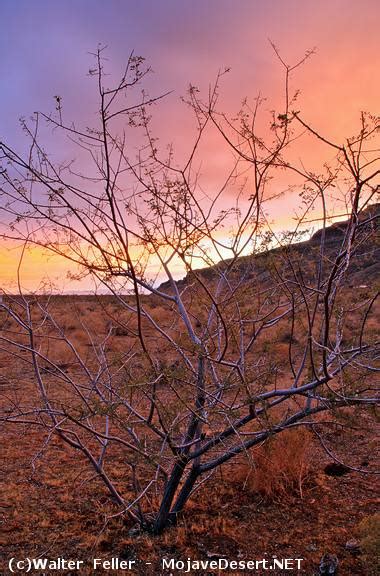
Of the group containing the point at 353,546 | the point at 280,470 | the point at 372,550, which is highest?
the point at 280,470

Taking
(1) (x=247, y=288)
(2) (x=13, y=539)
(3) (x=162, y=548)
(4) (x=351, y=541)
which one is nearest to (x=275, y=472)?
(4) (x=351, y=541)

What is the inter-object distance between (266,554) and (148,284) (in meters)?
2.07

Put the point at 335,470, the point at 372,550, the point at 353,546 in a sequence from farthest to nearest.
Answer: the point at 335,470, the point at 353,546, the point at 372,550

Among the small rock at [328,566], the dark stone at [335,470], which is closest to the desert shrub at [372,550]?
the small rock at [328,566]

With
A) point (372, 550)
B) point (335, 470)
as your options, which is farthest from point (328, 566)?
point (335, 470)

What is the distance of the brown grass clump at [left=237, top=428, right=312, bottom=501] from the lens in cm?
458

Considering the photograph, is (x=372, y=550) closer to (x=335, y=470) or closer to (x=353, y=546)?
(x=353, y=546)

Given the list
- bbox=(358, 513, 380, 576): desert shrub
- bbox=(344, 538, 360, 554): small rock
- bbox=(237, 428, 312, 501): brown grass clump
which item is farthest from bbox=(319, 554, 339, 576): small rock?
bbox=(237, 428, 312, 501): brown grass clump

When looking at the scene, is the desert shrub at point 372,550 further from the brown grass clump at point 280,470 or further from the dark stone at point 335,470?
the dark stone at point 335,470

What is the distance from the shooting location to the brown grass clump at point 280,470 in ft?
15.0

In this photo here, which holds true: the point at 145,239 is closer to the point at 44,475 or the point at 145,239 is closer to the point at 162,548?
the point at 162,548

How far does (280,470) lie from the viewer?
4.64 meters

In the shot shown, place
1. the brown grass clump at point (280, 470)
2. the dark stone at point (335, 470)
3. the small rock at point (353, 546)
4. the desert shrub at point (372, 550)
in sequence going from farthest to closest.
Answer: the dark stone at point (335, 470) < the brown grass clump at point (280, 470) < the small rock at point (353, 546) < the desert shrub at point (372, 550)

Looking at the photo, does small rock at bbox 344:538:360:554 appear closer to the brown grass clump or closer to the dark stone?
the brown grass clump
